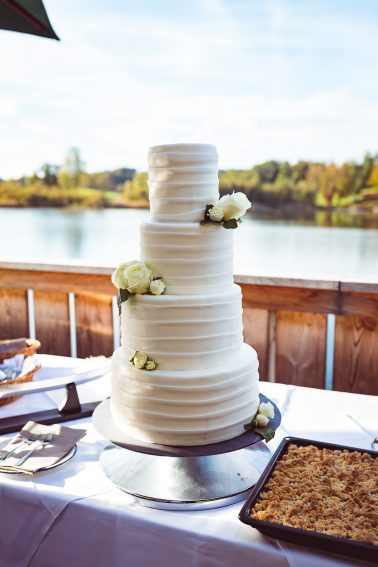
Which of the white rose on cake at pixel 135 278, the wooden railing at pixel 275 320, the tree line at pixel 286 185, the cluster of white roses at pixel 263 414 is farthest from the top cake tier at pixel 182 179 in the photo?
the tree line at pixel 286 185

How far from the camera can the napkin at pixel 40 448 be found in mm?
1226

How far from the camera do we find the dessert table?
0.98m

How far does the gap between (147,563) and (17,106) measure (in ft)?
39.0

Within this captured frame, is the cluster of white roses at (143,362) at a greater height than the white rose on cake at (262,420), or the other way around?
the cluster of white roses at (143,362)

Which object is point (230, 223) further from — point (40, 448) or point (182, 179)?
point (40, 448)

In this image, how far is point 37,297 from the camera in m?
2.62

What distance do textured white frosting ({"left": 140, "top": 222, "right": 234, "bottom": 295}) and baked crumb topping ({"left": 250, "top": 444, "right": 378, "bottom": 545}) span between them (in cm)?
45

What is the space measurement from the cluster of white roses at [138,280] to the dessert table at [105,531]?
0.44 metres

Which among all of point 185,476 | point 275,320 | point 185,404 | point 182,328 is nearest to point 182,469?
point 185,476

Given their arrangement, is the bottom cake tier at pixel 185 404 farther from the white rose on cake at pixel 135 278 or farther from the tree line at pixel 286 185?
the tree line at pixel 286 185

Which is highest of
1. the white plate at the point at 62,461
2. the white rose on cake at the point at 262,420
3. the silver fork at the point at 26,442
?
the white rose on cake at the point at 262,420

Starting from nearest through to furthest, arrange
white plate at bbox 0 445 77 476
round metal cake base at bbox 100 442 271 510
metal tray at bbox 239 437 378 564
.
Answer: metal tray at bbox 239 437 378 564
round metal cake base at bbox 100 442 271 510
white plate at bbox 0 445 77 476

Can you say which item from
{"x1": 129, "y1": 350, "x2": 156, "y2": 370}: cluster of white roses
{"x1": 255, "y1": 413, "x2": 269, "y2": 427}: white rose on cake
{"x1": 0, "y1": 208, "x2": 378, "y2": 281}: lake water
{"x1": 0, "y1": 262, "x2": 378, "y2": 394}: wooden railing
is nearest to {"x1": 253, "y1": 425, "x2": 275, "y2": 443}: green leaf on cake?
{"x1": 255, "y1": 413, "x2": 269, "y2": 427}: white rose on cake

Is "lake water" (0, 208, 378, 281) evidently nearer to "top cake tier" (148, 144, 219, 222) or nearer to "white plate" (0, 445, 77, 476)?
"top cake tier" (148, 144, 219, 222)
